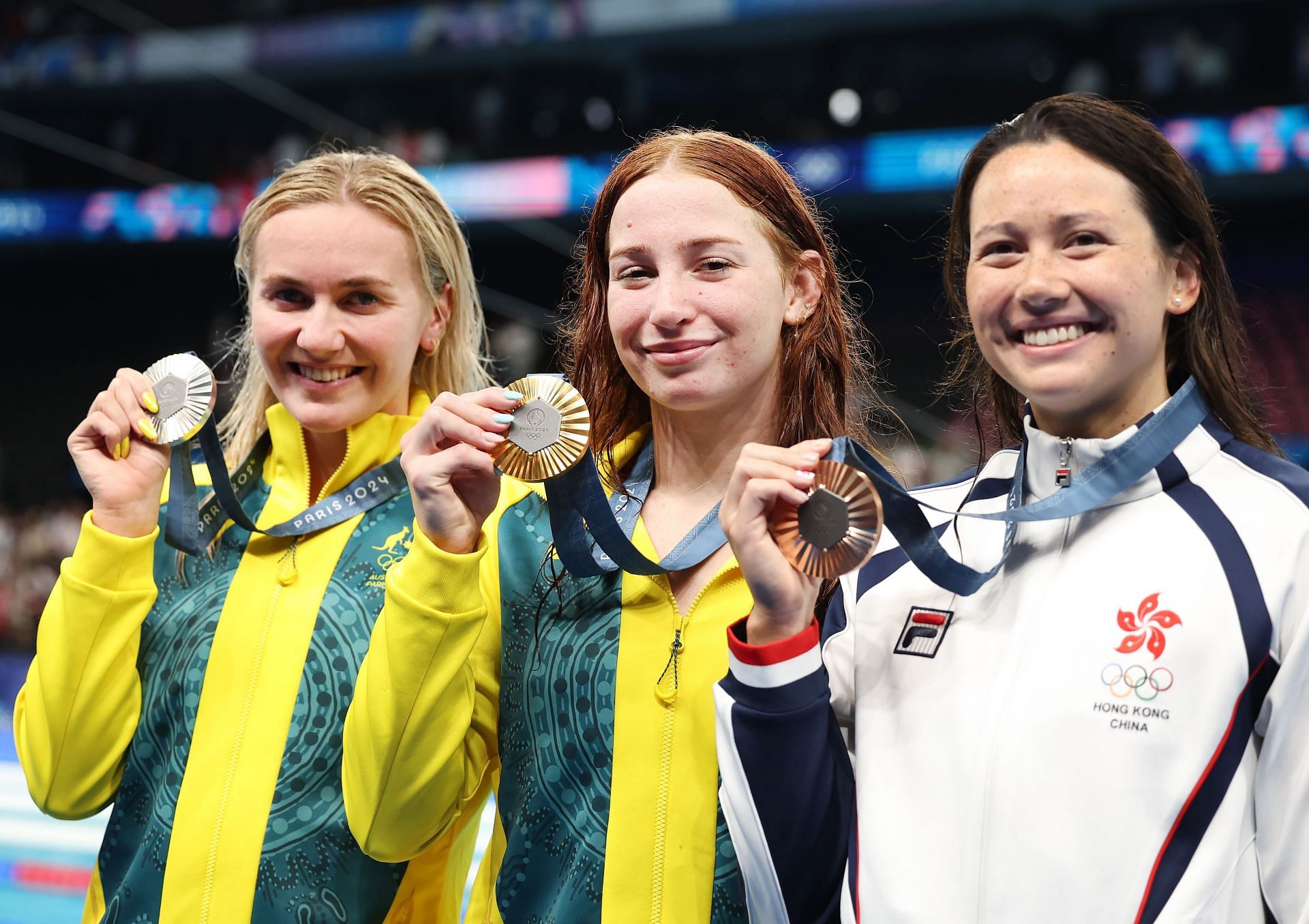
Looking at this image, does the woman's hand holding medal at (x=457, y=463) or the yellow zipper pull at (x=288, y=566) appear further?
the yellow zipper pull at (x=288, y=566)

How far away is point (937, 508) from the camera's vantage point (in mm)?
Answer: 1384

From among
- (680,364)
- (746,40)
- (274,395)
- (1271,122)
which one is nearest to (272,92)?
(746,40)

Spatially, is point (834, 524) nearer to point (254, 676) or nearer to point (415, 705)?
point (415, 705)

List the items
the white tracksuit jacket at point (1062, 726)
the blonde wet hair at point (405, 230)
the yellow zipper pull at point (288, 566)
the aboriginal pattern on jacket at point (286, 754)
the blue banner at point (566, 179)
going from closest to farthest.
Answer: the white tracksuit jacket at point (1062, 726), the aboriginal pattern on jacket at point (286, 754), the yellow zipper pull at point (288, 566), the blonde wet hair at point (405, 230), the blue banner at point (566, 179)

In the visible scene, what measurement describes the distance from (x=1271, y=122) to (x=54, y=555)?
8.96 metres

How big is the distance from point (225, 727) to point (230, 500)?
1.13 feet

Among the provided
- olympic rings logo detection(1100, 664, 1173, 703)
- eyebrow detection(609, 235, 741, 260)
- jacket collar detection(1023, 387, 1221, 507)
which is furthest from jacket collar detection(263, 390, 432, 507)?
olympic rings logo detection(1100, 664, 1173, 703)

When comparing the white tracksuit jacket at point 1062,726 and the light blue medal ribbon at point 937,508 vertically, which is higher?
the light blue medal ribbon at point 937,508

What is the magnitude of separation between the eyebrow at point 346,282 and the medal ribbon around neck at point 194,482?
17 cm

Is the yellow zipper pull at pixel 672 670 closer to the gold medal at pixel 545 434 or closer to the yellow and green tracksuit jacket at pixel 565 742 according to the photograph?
the yellow and green tracksuit jacket at pixel 565 742

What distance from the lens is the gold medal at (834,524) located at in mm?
1277

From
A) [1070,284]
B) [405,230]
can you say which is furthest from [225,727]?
[1070,284]

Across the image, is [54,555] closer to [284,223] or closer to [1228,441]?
[284,223]

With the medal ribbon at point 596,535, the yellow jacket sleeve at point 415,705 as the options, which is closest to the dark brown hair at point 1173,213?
the medal ribbon at point 596,535
